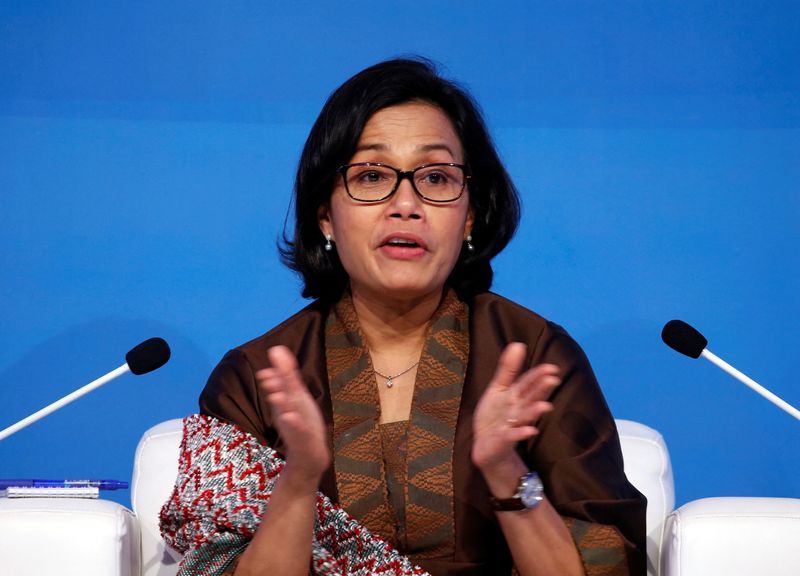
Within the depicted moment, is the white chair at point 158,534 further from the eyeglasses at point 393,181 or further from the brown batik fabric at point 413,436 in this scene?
Result: the eyeglasses at point 393,181

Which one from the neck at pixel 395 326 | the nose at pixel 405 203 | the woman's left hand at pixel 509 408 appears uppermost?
the nose at pixel 405 203

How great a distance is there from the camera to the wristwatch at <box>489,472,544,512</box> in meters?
1.31

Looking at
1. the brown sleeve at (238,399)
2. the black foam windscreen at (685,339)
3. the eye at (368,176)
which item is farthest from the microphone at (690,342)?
the brown sleeve at (238,399)

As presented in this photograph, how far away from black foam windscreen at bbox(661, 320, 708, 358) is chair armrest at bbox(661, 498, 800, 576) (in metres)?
0.25

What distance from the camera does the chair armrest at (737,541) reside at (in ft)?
5.06

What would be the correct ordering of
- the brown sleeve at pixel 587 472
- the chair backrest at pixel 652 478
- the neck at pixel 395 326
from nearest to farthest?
the brown sleeve at pixel 587 472, the neck at pixel 395 326, the chair backrest at pixel 652 478

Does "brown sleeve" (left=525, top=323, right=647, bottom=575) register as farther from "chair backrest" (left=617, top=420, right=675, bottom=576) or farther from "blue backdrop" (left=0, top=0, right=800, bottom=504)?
"blue backdrop" (left=0, top=0, right=800, bottom=504)

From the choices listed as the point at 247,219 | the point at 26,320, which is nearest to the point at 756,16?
the point at 247,219

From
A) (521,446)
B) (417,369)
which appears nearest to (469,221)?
(417,369)

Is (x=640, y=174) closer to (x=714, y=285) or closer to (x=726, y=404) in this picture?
(x=714, y=285)

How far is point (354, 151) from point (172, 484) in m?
0.68

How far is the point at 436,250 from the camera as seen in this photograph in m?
1.56

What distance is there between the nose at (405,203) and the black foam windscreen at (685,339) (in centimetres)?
46

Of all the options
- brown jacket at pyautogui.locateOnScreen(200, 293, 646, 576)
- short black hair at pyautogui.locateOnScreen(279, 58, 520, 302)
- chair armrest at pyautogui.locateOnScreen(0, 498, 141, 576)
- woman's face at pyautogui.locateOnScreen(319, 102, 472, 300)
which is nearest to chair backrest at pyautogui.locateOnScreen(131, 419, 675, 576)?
chair armrest at pyautogui.locateOnScreen(0, 498, 141, 576)
